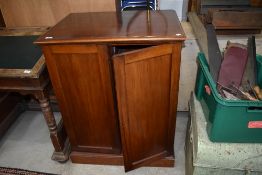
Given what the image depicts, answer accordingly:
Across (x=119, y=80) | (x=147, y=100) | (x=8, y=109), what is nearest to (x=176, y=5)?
(x=147, y=100)

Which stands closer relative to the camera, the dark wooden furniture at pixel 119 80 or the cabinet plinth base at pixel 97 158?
the dark wooden furniture at pixel 119 80

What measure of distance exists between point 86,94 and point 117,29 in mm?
408

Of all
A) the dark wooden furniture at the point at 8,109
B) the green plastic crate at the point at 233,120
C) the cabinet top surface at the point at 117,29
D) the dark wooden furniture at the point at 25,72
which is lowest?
the dark wooden furniture at the point at 8,109

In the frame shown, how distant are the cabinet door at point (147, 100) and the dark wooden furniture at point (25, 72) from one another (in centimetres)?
49

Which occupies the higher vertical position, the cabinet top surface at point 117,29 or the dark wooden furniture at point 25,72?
the cabinet top surface at point 117,29

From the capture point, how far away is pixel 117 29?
3.99 feet

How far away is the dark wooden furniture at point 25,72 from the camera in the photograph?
1.27 metres

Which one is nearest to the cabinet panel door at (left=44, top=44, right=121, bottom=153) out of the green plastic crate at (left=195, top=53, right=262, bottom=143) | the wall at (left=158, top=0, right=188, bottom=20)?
the green plastic crate at (left=195, top=53, right=262, bottom=143)

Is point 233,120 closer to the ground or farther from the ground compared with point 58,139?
farther from the ground

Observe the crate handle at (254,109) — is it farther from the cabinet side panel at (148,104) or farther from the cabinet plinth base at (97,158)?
the cabinet plinth base at (97,158)

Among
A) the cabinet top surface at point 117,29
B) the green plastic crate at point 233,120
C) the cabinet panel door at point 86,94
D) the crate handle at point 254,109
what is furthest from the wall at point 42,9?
the crate handle at point 254,109

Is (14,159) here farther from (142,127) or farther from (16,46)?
(142,127)

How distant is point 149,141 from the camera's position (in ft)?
4.83

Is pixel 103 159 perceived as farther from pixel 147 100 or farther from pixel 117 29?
pixel 117 29
